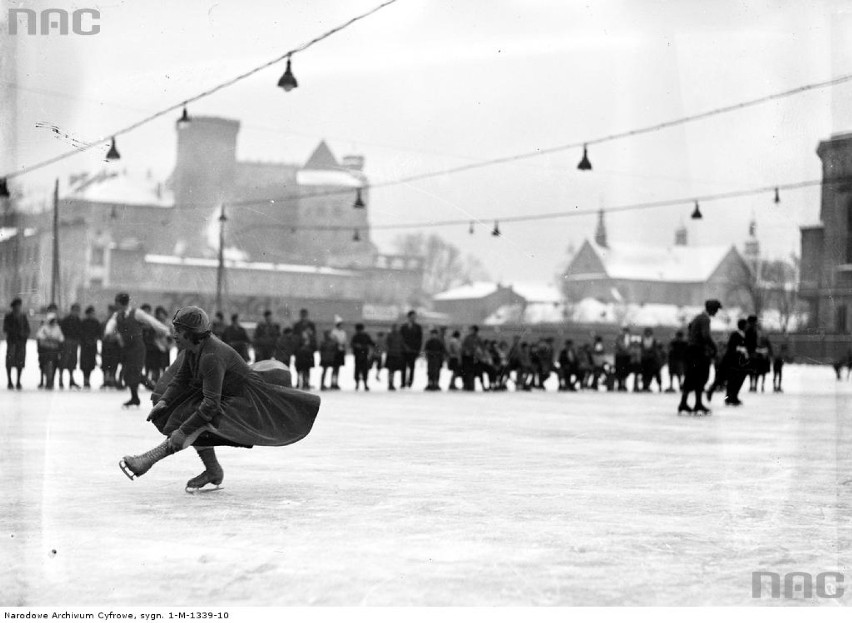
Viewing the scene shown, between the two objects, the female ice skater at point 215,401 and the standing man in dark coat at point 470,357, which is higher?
the female ice skater at point 215,401

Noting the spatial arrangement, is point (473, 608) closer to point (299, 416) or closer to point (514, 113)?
point (299, 416)

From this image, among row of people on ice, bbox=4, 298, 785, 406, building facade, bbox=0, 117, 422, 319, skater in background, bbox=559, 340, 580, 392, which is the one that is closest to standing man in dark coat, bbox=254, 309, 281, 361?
row of people on ice, bbox=4, 298, 785, 406

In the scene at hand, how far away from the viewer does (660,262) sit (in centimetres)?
9788

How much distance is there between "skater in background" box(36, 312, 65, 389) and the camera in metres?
18.2

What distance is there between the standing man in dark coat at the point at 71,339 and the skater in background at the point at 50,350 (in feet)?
0.39

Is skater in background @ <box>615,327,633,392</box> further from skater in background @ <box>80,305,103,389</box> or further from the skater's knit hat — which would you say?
the skater's knit hat

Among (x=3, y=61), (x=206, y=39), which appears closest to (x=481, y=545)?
(x=3, y=61)

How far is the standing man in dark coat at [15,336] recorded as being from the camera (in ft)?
57.4

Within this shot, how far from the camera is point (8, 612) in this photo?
12.3ft

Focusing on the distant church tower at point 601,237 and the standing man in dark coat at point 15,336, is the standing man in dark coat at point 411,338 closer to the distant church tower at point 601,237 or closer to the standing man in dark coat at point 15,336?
the standing man in dark coat at point 15,336

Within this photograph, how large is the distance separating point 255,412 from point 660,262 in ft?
308

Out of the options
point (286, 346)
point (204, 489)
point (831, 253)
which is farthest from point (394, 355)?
point (831, 253)

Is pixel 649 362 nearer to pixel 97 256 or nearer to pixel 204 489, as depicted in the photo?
pixel 204 489

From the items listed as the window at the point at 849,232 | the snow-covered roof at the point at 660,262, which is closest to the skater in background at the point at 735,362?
the window at the point at 849,232
